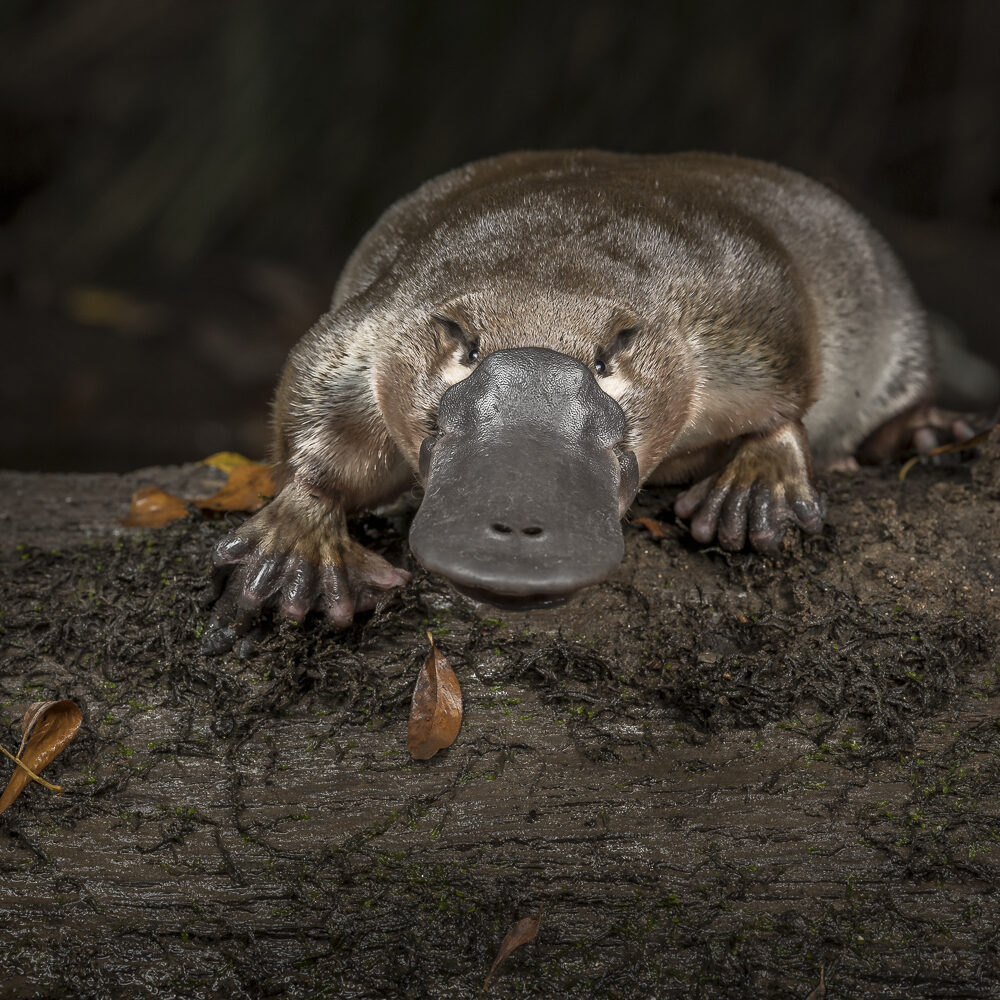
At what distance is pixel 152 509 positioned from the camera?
274 centimetres

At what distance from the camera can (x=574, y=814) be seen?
6.19ft

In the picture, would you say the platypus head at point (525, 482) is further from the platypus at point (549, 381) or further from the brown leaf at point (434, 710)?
the brown leaf at point (434, 710)

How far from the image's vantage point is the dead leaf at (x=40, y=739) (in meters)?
1.90

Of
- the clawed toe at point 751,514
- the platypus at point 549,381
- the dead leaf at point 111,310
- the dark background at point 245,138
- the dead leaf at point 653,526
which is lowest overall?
the dead leaf at point 111,310

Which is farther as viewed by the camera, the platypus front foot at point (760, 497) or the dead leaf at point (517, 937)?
the platypus front foot at point (760, 497)

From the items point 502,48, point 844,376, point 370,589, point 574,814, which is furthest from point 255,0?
point 574,814

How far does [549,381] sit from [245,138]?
4.66 m

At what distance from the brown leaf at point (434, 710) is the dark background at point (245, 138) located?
4020 millimetres

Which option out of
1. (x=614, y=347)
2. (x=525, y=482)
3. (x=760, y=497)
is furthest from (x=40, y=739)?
(x=760, y=497)

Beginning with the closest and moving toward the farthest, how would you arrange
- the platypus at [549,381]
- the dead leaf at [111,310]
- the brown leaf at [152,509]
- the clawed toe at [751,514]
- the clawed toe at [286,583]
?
the platypus at [549,381], the clawed toe at [286,583], the clawed toe at [751,514], the brown leaf at [152,509], the dead leaf at [111,310]

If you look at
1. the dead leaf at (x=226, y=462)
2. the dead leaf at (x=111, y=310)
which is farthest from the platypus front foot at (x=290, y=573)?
the dead leaf at (x=111, y=310)

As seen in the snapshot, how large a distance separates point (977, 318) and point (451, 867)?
6067mm

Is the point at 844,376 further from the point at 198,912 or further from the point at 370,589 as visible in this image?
the point at 198,912

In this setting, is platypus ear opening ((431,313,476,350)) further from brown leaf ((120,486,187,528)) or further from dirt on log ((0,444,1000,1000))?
brown leaf ((120,486,187,528))
